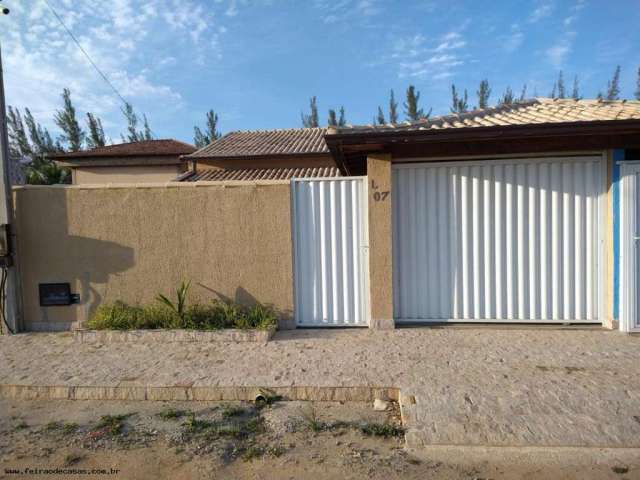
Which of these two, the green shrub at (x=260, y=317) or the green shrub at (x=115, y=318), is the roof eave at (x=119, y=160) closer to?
the green shrub at (x=115, y=318)

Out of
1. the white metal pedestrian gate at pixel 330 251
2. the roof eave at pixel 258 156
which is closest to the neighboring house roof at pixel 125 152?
the roof eave at pixel 258 156

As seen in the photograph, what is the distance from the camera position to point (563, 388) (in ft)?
12.5

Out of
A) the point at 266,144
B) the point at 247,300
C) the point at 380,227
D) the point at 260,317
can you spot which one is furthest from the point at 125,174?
the point at 380,227

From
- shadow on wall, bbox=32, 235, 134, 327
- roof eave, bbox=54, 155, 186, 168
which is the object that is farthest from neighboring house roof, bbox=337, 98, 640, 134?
roof eave, bbox=54, 155, 186, 168

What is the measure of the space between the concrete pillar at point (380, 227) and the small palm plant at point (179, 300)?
2686mm

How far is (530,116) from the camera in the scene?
18.7ft

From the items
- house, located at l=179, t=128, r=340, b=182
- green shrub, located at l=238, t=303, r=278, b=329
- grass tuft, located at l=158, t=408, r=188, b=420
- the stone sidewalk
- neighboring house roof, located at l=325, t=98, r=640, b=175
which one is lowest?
grass tuft, located at l=158, t=408, r=188, b=420

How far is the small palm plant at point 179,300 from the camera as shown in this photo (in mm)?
5734

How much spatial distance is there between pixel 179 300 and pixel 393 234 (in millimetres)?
3187

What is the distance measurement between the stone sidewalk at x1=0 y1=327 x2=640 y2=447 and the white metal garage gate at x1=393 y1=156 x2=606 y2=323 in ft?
1.31

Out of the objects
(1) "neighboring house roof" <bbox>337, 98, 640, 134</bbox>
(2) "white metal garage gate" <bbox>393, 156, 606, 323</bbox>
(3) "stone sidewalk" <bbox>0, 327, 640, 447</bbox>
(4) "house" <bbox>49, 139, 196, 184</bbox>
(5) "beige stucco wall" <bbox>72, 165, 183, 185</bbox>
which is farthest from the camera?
(5) "beige stucco wall" <bbox>72, 165, 183, 185</bbox>

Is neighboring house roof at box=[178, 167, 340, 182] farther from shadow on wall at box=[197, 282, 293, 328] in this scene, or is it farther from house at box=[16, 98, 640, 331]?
shadow on wall at box=[197, 282, 293, 328]

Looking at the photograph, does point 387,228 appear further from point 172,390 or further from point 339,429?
point 172,390

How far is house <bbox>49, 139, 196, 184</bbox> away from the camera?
15.1 meters
